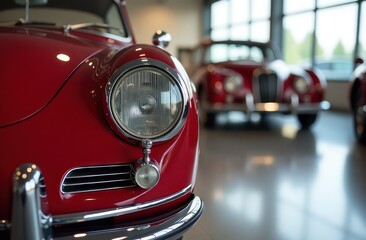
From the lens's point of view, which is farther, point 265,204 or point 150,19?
point 150,19

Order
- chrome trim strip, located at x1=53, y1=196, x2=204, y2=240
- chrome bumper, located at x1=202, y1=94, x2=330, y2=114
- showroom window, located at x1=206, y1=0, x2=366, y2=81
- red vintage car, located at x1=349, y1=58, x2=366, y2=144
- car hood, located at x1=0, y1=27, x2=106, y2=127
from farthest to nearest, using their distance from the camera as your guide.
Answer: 1. showroom window, located at x1=206, y1=0, x2=366, y2=81
2. chrome bumper, located at x1=202, y1=94, x2=330, y2=114
3. red vintage car, located at x1=349, y1=58, x2=366, y2=144
4. car hood, located at x1=0, y1=27, x2=106, y2=127
5. chrome trim strip, located at x1=53, y1=196, x2=204, y2=240

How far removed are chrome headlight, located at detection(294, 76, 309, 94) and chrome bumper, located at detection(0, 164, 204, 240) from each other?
4.06 metres

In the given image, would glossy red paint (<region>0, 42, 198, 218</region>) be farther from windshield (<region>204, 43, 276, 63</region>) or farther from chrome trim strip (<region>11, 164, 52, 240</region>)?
windshield (<region>204, 43, 276, 63</region>)

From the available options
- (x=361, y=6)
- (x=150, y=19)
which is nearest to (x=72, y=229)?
(x=361, y=6)

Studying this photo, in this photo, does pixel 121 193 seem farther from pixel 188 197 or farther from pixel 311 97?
pixel 311 97

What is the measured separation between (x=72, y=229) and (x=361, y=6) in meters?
7.70

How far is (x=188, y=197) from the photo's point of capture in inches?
55.5

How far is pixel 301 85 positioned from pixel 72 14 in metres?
3.65

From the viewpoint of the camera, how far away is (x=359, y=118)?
4324 millimetres

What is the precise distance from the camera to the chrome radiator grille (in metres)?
5.04

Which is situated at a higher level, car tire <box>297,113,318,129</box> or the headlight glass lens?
the headlight glass lens

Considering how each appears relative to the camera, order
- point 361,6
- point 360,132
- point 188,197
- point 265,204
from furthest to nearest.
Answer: point 361,6, point 360,132, point 265,204, point 188,197

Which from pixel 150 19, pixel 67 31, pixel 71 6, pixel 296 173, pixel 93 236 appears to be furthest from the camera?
pixel 150 19

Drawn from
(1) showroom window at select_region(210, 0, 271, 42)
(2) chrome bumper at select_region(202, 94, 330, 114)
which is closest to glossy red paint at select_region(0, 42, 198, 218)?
(2) chrome bumper at select_region(202, 94, 330, 114)
